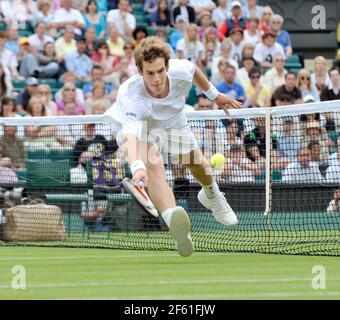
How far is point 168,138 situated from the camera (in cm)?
1170

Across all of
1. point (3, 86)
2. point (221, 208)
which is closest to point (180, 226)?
point (221, 208)

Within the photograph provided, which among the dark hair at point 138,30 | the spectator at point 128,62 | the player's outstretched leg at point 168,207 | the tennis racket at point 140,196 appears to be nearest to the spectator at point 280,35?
the dark hair at point 138,30

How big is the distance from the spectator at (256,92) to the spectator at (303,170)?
6893 millimetres

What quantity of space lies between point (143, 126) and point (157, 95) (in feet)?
1.16

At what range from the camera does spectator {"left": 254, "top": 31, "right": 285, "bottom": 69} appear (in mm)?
23531

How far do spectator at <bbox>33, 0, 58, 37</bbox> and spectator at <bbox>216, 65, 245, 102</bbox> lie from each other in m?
3.86

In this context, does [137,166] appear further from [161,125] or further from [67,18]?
[67,18]

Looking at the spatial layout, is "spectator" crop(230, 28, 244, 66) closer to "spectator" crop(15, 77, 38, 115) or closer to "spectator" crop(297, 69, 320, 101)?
"spectator" crop(297, 69, 320, 101)

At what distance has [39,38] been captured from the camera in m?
22.3

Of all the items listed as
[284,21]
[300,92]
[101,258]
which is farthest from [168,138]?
[284,21]

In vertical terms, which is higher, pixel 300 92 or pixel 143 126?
pixel 300 92

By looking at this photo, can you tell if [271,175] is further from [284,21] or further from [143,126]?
[284,21]

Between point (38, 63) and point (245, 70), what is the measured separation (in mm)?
4080
